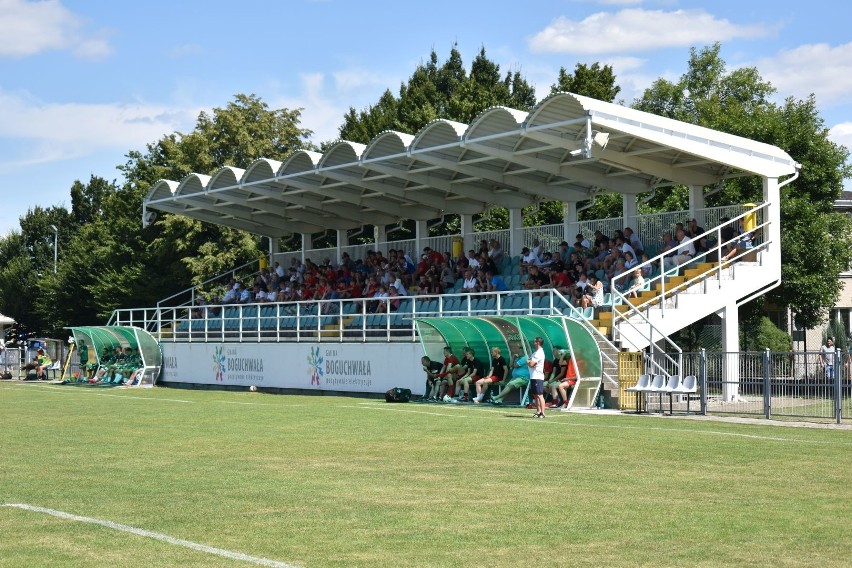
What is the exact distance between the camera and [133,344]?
45906 mm

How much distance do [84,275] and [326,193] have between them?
3397cm

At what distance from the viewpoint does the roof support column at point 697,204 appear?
3403cm

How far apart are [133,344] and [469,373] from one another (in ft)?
63.7

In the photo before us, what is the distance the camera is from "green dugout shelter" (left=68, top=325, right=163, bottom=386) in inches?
1802

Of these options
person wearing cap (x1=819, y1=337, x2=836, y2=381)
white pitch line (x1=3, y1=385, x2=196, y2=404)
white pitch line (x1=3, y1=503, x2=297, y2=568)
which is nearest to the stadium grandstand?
person wearing cap (x1=819, y1=337, x2=836, y2=381)

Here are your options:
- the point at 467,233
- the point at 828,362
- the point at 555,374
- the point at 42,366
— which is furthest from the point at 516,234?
the point at 42,366

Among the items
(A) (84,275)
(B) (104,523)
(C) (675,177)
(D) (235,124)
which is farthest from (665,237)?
(A) (84,275)

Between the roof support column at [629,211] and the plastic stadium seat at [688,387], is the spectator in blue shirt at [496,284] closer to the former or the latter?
the roof support column at [629,211]

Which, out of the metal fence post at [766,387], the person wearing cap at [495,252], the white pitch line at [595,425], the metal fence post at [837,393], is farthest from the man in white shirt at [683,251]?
the metal fence post at [837,393]

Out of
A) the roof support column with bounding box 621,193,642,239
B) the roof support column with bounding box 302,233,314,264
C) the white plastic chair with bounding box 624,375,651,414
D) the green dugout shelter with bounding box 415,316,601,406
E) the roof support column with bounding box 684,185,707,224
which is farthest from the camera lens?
the roof support column with bounding box 302,233,314,264

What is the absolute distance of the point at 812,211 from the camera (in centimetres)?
4284

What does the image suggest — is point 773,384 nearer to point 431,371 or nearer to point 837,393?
point 837,393

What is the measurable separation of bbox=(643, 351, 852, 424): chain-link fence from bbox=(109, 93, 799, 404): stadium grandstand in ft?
1.33

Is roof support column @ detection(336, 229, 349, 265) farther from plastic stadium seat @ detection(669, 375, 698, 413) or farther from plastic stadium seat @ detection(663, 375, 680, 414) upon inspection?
plastic stadium seat @ detection(669, 375, 698, 413)
